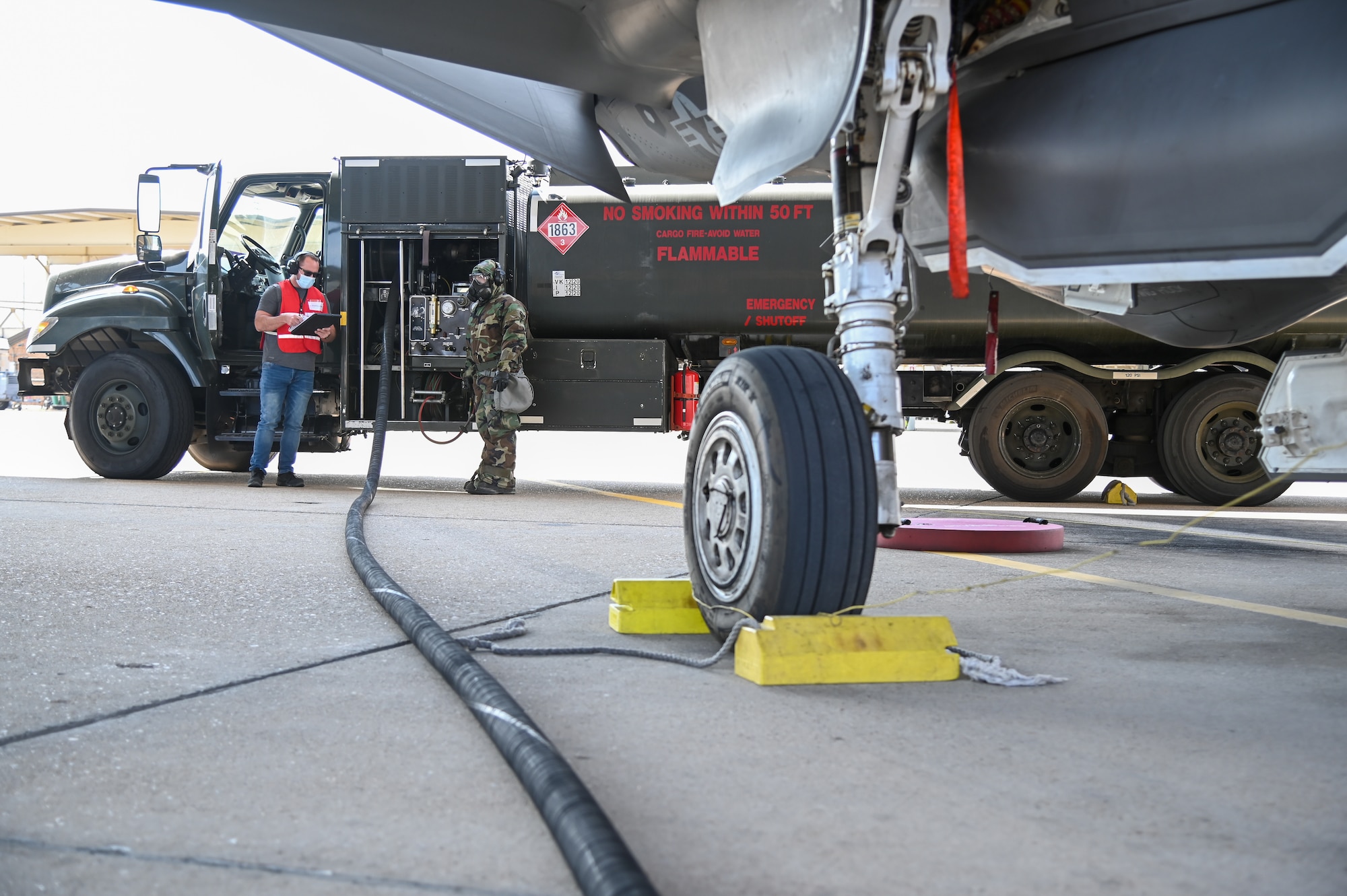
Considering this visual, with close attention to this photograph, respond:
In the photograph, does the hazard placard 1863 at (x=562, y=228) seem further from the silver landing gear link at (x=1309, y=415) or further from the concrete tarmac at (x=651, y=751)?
the silver landing gear link at (x=1309, y=415)

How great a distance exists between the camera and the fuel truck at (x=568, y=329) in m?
8.23

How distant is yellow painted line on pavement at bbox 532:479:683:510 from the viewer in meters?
7.66

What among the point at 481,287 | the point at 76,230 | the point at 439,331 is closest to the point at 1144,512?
the point at 481,287

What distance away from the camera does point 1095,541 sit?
18.3 feet

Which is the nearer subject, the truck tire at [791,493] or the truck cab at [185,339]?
the truck tire at [791,493]

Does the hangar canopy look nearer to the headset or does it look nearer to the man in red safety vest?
the headset

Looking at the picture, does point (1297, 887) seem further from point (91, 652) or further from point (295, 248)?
point (295, 248)

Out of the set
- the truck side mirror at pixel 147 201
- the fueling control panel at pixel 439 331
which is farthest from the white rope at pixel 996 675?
the truck side mirror at pixel 147 201

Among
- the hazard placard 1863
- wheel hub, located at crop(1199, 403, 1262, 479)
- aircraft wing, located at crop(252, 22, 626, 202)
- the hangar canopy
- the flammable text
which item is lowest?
wheel hub, located at crop(1199, 403, 1262, 479)

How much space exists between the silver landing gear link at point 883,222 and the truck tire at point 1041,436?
5.70m

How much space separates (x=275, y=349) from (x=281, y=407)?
545 millimetres

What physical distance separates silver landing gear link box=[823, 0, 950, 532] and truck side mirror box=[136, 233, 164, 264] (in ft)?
23.2

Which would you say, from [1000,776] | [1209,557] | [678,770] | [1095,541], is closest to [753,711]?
[678,770]

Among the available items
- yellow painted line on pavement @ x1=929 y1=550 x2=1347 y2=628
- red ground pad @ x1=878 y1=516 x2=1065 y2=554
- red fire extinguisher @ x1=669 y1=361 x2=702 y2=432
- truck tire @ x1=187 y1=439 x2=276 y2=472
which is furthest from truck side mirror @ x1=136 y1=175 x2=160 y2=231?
yellow painted line on pavement @ x1=929 y1=550 x2=1347 y2=628
